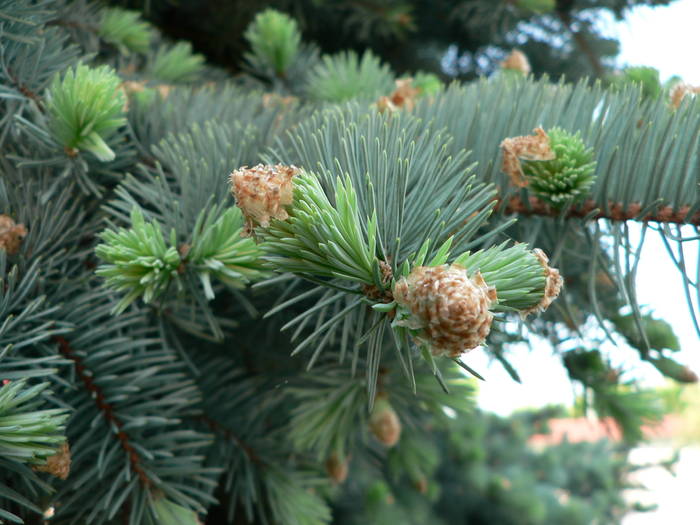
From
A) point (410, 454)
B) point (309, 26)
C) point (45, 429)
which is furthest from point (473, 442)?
point (45, 429)

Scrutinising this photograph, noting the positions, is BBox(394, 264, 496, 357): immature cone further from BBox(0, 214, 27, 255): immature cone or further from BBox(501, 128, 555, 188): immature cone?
BBox(0, 214, 27, 255): immature cone

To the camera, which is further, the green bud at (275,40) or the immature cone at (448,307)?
the green bud at (275,40)

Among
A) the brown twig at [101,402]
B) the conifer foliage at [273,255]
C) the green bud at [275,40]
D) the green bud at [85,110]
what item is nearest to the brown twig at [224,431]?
the conifer foliage at [273,255]

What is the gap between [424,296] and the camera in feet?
0.89

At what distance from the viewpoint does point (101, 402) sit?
0.42 m

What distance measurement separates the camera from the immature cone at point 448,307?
26 centimetres

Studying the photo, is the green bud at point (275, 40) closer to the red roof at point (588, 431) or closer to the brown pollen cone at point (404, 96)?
the brown pollen cone at point (404, 96)

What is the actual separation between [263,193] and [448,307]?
0.10 m

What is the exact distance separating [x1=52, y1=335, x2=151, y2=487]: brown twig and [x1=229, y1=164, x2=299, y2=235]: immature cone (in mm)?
193

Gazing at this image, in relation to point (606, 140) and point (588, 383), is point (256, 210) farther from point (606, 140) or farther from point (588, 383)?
point (588, 383)

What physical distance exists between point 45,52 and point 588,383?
0.55 meters

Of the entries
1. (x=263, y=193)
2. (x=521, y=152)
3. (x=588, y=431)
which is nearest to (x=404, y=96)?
(x=521, y=152)

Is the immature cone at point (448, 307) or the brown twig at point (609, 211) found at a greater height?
the brown twig at point (609, 211)

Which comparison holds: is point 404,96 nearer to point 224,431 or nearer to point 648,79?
point 648,79
